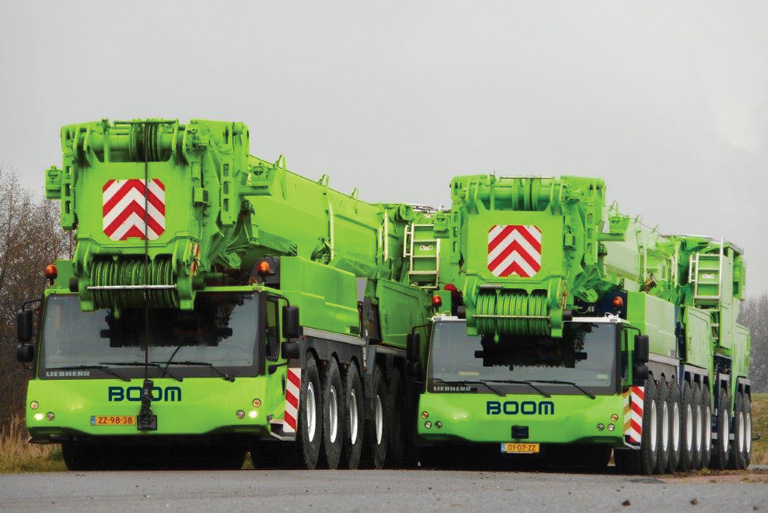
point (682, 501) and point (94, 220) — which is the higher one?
point (94, 220)

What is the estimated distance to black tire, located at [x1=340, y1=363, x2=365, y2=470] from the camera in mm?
23020

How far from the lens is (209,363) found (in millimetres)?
19984

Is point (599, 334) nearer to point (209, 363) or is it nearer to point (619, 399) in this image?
point (619, 399)

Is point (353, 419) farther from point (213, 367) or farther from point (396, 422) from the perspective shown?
point (213, 367)

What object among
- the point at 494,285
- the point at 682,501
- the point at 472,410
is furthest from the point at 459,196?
the point at 682,501

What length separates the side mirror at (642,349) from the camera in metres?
23.1

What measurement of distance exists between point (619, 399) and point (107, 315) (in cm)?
704

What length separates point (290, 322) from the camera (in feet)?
65.3

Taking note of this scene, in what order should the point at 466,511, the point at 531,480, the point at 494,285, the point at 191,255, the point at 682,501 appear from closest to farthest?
the point at 466,511 < the point at 682,501 < the point at 531,480 < the point at 191,255 < the point at 494,285

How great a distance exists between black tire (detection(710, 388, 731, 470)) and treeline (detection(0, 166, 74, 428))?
2037 centimetres

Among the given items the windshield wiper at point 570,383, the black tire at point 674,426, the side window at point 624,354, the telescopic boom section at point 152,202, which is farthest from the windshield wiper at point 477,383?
the black tire at point 674,426

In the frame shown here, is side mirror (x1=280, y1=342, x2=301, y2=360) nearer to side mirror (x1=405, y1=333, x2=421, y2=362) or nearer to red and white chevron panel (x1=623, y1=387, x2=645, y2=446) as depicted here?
side mirror (x1=405, y1=333, x2=421, y2=362)

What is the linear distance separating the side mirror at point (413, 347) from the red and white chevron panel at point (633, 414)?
10.3 feet

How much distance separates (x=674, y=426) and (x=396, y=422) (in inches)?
175
